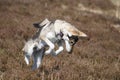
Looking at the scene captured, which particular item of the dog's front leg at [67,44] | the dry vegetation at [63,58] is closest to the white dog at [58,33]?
the dog's front leg at [67,44]

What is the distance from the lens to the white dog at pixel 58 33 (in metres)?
5.32

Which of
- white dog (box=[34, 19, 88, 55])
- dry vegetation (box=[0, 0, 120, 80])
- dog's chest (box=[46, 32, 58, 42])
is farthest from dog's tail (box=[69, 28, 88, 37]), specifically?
dry vegetation (box=[0, 0, 120, 80])

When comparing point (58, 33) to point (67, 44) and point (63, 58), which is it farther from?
point (63, 58)

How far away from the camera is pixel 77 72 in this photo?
8.31 metres

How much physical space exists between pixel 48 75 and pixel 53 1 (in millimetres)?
18654

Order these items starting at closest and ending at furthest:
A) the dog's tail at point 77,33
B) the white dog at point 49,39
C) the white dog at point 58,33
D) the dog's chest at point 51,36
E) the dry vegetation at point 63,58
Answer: the dog's tail at point 77,33 → the white dog at point 58,33 → the white dog at point 49,39 → the dog's chest at point 51,36 → the dry vegetation at point 63,58

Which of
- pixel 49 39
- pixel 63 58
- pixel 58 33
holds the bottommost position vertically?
pixel 63 58

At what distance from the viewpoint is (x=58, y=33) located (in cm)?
561

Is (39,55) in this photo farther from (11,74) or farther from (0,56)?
(0,56)

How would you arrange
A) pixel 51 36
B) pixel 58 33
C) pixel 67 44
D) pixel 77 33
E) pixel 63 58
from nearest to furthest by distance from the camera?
1. pixel 77 33
2. pixel 67 44
3. pixel 58 33
4. pixel 51 36
5. pixel 63 58

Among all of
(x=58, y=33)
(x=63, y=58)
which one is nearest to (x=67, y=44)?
(x=58, y=33)

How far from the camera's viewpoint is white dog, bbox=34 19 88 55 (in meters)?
5.32

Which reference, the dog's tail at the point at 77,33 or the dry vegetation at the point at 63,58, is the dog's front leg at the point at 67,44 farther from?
the dry vegetation at the point at 63,58

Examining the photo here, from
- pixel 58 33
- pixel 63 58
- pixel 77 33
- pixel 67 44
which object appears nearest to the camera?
pixel 77 33
